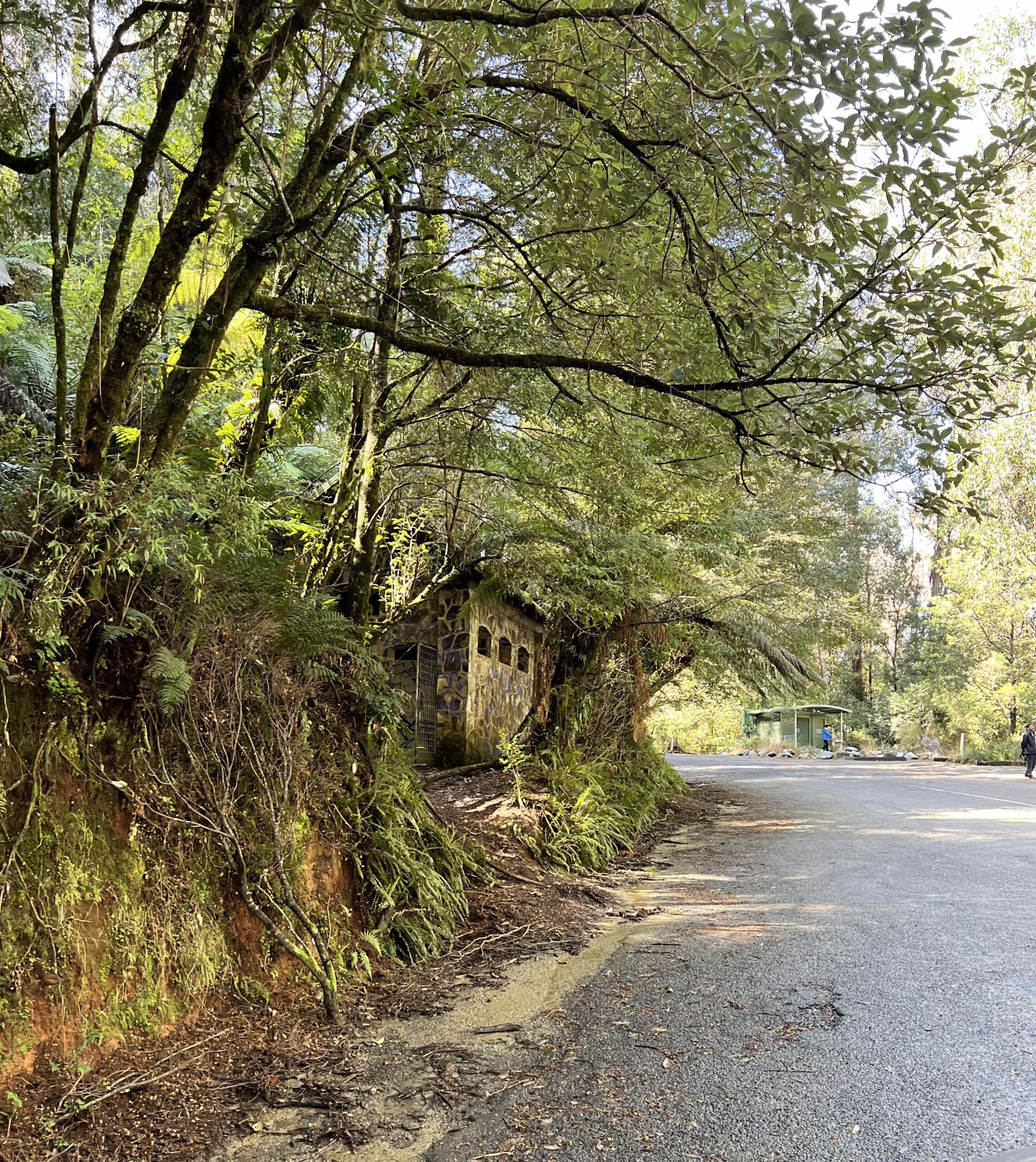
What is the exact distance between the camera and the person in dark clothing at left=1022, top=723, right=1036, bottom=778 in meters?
20.6

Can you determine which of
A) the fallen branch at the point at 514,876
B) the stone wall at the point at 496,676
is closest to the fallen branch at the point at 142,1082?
the fallen branch at the point at 514,876

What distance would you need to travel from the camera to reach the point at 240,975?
4.11 meters

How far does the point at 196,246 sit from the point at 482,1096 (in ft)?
16.2

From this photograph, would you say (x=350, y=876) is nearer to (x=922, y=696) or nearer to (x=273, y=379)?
(x=273, y=379)

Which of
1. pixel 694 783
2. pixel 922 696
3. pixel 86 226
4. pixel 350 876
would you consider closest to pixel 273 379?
pixel 86 226

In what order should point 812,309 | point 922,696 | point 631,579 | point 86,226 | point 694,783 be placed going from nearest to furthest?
point 812,309, point 86,226, point 631,579, point 694,783, point 922,696

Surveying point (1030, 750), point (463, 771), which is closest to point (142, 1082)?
point (463, 771)

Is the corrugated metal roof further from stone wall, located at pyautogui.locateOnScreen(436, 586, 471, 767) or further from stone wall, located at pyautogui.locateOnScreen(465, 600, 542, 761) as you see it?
stone wall, located at pyautogui.locateOnScreen(436, 586, 471, 767)

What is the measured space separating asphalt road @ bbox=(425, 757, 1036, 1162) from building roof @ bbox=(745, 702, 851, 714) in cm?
2890

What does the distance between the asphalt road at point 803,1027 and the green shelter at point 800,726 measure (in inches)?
1212

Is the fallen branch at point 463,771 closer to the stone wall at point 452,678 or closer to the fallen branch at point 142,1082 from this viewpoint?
the stone wall at point 452,678

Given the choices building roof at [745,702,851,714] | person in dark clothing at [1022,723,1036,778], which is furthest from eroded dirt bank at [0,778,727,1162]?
building roof at [745,702,851,714]

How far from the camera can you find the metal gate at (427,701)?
519 inches

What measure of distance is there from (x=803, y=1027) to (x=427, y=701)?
382 inches
